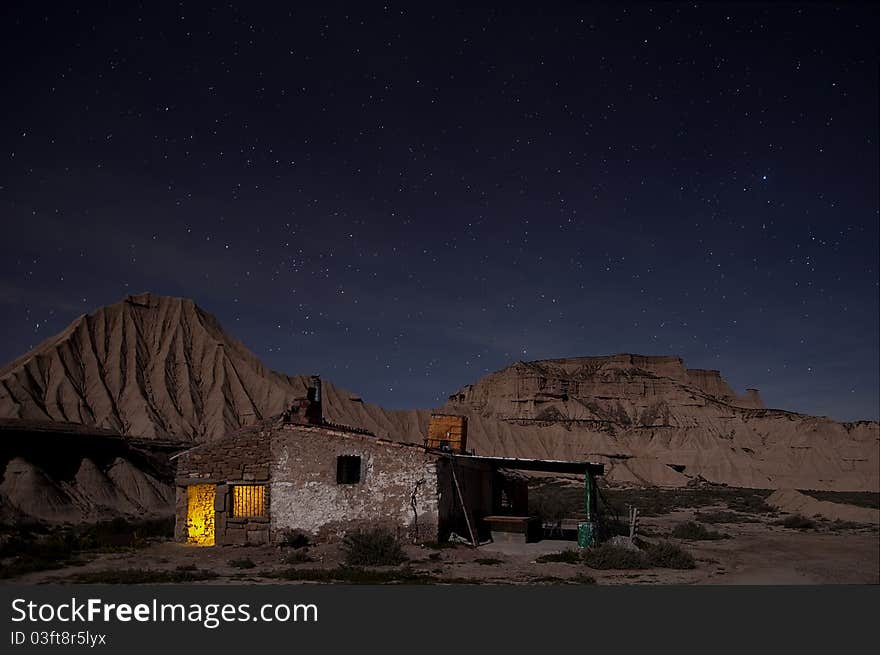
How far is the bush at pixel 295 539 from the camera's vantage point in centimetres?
2052

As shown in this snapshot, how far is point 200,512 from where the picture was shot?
77.8 feet

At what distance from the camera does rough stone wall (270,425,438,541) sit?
20.4m

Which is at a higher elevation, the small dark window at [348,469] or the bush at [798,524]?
the small dark window at [348,469]

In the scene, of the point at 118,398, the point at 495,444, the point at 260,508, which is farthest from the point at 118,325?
the point at 260,508

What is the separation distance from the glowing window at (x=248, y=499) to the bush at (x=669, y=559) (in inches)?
463

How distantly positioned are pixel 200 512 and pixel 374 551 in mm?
9043

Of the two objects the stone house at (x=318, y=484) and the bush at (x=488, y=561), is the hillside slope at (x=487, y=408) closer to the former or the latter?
the stone house at (x=318, y=484)

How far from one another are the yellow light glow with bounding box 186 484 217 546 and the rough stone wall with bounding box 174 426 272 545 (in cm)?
51

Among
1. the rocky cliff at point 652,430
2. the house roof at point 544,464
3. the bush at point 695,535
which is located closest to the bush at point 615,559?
the house roof at point 544,464

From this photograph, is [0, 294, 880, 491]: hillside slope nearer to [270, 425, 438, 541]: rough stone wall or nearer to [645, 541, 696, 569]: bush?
[270, 425, 438, 541]: rough stone wall

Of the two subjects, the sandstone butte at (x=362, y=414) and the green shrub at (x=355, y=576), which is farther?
the sandstone butte at (x=362, y=414)

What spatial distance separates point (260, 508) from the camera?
21.6 meters

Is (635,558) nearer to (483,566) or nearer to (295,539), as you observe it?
(483,566)

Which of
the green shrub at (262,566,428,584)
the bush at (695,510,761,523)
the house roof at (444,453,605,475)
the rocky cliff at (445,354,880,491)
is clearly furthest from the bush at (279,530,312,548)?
the rocky cliff at (445,354,880,491)
